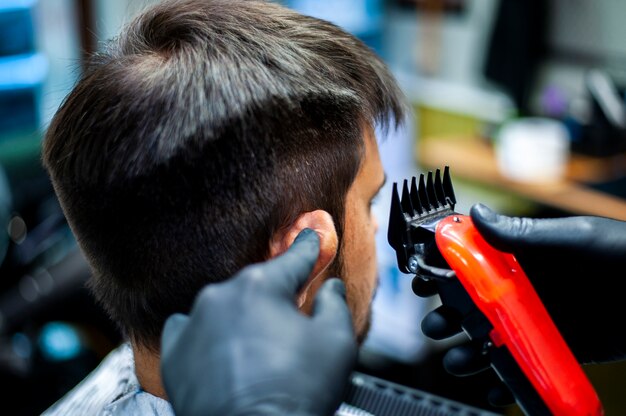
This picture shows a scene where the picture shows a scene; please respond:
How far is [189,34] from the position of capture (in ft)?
3.50

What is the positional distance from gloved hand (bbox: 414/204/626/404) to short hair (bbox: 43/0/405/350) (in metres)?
0.27

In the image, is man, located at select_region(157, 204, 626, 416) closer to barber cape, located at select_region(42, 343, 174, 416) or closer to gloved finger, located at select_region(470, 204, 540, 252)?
gloved finger, located at select_region(470, 204, 540, 252)

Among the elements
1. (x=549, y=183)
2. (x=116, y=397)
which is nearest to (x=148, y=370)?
(x=116, y=397)

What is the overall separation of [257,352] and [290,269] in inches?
4.8

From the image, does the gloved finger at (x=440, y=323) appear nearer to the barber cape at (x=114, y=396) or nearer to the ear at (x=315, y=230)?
the ear at (x=315, y=230)

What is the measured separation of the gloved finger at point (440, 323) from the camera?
3.85 feet

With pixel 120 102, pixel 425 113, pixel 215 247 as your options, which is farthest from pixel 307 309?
pixel 425 113

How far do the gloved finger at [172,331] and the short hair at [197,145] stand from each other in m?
0.17

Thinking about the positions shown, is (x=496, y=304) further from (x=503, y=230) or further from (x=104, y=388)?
(x=104, y=388)

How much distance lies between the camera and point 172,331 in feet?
2.81

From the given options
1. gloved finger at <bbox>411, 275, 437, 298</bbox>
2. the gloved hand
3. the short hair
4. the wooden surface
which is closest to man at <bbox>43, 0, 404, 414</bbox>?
the short hair

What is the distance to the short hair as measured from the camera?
98cm

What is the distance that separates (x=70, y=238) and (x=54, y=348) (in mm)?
A: 499

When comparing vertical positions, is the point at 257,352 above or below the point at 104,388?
above
